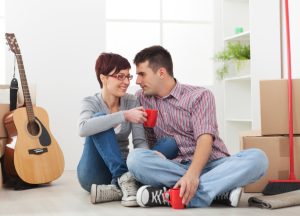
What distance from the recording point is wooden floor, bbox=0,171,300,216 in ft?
7.18

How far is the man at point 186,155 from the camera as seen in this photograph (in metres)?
2.27

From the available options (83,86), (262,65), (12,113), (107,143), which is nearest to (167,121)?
(107,143)

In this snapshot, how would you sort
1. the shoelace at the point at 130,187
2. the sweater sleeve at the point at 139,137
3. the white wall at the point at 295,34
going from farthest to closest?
the white wall at the point at 295,34
the sweater sleeve at the point at 139,137
the shoelace at the point at 130,187

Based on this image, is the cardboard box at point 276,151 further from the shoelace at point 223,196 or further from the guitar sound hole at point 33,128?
the guitar sound hole at point 33,128

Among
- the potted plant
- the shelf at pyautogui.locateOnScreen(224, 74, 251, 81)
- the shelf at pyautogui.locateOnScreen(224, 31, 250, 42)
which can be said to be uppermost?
the shelf at pyautogui.locateOnScreen(224, 31, 250, 42)

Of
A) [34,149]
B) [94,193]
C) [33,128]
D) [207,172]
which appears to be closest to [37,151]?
[34,149]

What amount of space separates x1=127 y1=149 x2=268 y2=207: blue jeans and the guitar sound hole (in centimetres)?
126

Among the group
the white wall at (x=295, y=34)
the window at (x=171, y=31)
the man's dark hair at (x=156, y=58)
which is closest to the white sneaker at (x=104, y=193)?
the man's dark hair at (x=156, y=58)

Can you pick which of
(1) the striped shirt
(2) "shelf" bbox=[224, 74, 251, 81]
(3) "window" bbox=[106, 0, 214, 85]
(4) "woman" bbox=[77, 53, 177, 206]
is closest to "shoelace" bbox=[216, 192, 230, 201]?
(1) the striped shirt

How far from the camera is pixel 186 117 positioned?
97.9 inches

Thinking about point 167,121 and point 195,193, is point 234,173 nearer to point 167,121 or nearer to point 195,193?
point 195,193

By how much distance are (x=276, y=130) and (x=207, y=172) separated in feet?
2.12

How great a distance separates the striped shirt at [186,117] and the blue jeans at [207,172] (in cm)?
12

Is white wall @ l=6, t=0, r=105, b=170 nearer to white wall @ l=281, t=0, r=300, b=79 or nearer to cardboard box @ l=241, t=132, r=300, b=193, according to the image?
white wall @ l=281, t=0, r=300, b=79
